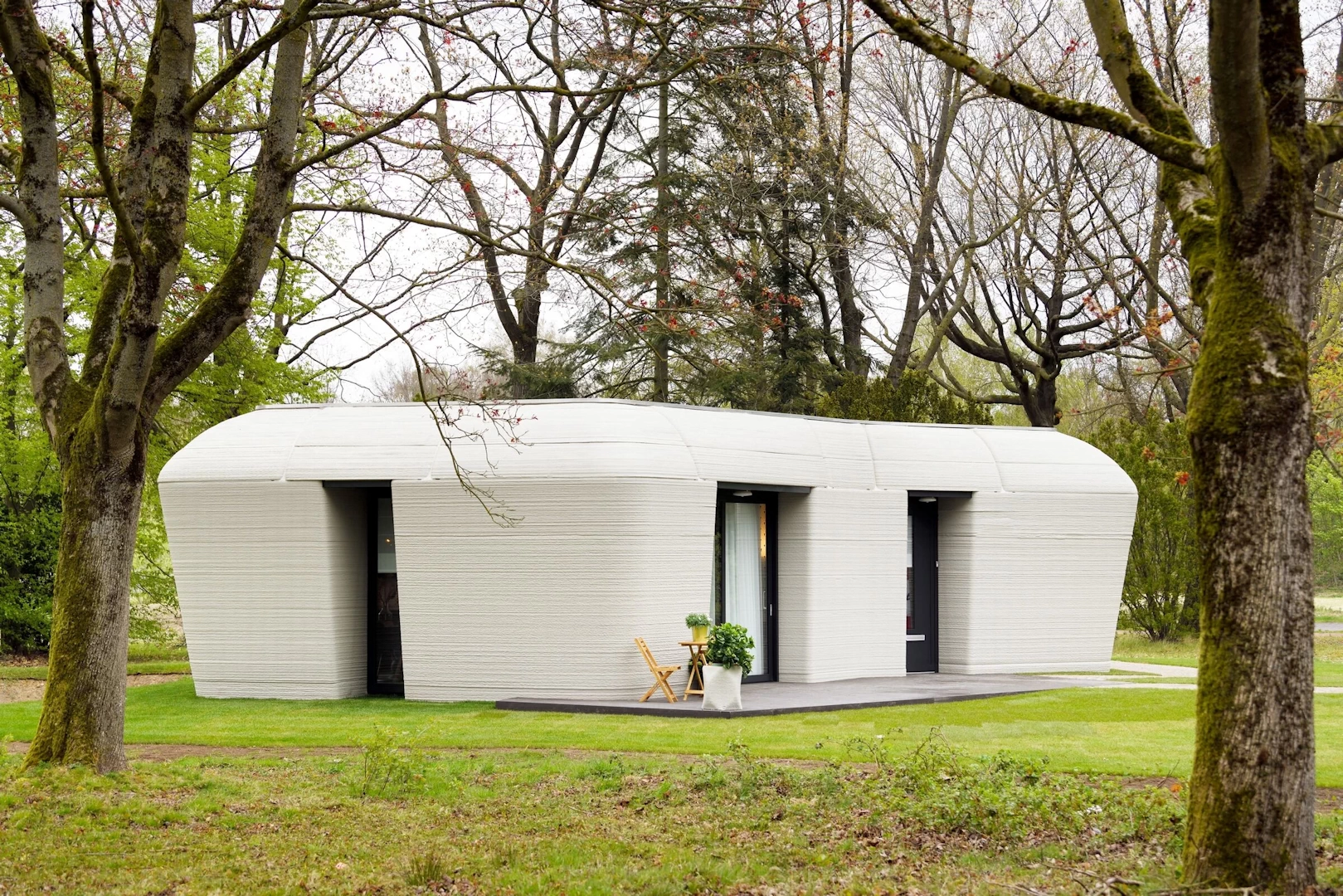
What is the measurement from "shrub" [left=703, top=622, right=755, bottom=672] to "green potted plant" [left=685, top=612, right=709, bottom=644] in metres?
0.64

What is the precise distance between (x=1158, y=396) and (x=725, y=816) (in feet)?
90.2

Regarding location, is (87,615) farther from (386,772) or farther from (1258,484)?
(1258,484)

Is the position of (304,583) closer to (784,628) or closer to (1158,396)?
(784,628)

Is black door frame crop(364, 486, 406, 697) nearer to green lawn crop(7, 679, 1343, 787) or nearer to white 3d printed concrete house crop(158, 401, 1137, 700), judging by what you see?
white 3d printed concrete house crop(158, 401, 1137, 700)

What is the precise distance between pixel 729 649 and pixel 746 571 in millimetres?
2779

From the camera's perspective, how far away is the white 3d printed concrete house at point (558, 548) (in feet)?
46.5

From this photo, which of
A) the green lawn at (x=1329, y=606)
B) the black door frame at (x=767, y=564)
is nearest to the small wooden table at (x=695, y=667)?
the black door frame at (x=767, y=564)

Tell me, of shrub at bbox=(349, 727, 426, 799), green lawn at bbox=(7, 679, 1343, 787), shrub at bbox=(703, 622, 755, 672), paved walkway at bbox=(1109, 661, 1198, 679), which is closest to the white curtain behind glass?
shrub at bbox=(703, 622, 755, 672)

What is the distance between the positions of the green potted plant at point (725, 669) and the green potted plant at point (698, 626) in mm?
690

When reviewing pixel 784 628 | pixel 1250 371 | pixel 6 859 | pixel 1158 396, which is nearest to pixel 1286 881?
pixel 1250 371

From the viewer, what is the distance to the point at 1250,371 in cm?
529

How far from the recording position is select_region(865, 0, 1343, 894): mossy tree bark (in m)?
5.16

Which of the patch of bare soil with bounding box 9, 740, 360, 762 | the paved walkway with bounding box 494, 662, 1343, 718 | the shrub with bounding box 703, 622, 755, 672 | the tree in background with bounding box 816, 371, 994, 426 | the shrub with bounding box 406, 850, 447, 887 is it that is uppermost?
the tree in background with bounding box 816, 371, 994, 426

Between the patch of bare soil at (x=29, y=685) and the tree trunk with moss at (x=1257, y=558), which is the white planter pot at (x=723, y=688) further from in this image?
the patch of bare soil at (x=29, y=685)
